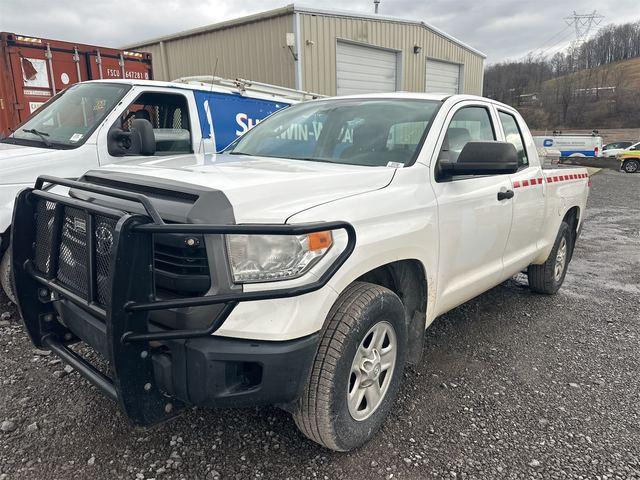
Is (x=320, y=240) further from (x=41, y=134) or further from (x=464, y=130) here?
(x=41, y=134)

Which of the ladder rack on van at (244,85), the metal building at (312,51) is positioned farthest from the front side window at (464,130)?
the metal building at (312,51)

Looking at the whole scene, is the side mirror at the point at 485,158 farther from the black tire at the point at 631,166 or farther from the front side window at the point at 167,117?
the black tire at the point at 631,166

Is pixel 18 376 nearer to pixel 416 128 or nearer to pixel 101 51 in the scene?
pixel 416 128

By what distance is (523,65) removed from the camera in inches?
2415

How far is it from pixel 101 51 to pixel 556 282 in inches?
305

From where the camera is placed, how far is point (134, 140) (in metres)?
4.30

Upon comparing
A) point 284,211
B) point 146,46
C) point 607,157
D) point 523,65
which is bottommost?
point 607,157

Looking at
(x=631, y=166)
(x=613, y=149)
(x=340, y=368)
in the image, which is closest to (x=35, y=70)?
(x=340, y=368)

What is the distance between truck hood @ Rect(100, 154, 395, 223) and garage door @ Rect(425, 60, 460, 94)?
16196mm

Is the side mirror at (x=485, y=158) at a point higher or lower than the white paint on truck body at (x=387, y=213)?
higher

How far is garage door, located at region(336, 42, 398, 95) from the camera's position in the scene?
14117 millimetres

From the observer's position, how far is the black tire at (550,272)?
4658mm

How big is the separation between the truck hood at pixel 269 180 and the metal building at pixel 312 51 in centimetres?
1038

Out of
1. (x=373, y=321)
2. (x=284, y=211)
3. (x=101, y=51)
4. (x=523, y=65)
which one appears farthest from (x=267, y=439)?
(x=523, y=65)
